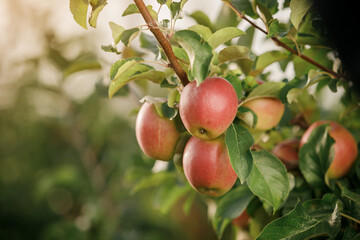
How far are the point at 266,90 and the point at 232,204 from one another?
9.7 inches

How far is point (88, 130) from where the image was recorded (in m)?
1.96

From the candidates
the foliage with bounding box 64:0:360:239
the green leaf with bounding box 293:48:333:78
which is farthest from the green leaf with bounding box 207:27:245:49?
the green leaf with bounding box 293:48:333:78

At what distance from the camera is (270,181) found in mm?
533

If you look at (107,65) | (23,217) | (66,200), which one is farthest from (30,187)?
(107,65)

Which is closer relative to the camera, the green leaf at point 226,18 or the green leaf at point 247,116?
the green leaf at point 247,116

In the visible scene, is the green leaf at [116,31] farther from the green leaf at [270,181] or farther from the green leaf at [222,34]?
the green leaf at [270,181]

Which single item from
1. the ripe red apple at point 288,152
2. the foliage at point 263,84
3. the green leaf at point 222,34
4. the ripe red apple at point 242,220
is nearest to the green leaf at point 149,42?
the foliage at point 263,84

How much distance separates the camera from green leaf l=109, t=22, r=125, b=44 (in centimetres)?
52

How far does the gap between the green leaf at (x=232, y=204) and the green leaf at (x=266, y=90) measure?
0.20 meters

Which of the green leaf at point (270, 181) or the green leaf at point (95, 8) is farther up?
the green leaf at point (95, 8)

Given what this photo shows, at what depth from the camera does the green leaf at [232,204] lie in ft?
2.23

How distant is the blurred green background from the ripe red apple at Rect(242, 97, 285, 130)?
0.33 meters

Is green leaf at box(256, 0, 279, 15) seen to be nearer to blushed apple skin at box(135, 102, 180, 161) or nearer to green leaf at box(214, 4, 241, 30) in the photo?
green leaf at box(214, 4, 241, 30)

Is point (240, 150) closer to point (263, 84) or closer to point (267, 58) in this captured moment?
point (263, 84)
